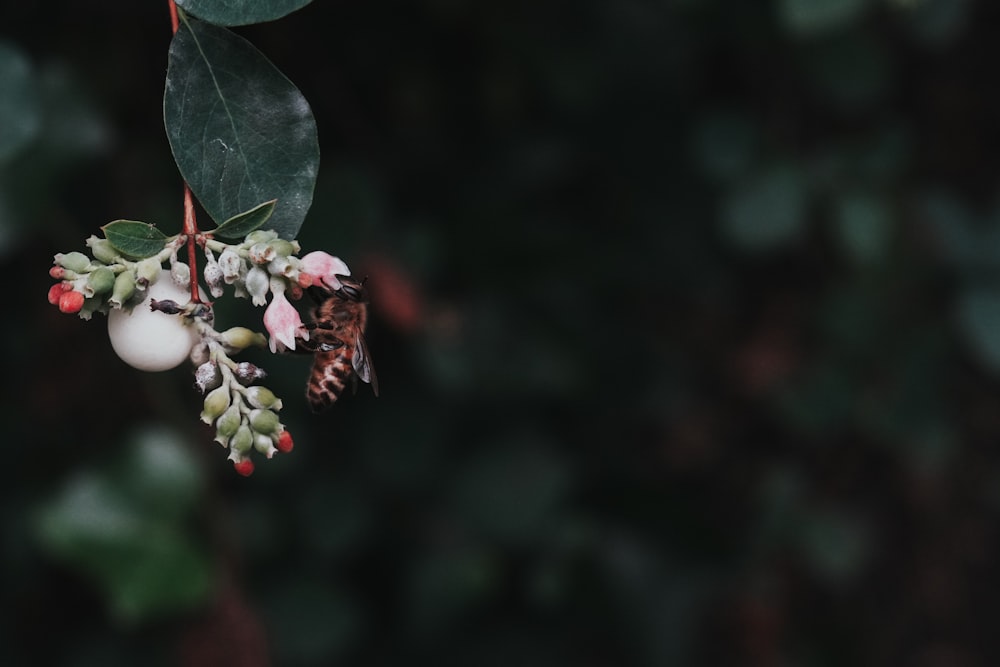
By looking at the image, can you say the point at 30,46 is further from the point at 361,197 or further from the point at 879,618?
the point at 879,618

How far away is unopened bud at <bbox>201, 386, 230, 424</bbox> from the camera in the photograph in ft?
2.27

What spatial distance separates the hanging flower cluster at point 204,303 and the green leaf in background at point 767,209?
1.29m

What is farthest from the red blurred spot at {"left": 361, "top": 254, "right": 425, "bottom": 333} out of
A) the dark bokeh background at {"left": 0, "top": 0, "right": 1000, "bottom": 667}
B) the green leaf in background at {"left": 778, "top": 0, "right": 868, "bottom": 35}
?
the green leaf in background at {"left": 778, "top": 0, "right": 868, "bottom": 35}

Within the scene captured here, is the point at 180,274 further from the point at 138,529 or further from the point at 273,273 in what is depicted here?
the point at 138,529

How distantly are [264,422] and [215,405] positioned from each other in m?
0.03

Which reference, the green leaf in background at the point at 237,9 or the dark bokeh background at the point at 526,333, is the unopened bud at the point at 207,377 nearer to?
the green leaf in background at the point at 237,9

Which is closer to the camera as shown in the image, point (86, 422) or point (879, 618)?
point (86, 422)

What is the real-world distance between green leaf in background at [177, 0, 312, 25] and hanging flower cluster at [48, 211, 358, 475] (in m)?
0.14

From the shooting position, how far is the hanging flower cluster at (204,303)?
0.68 meters

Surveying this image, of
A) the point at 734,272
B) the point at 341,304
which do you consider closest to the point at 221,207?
the point at 341,304

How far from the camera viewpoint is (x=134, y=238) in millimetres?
704

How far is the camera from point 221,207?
711 millimetres

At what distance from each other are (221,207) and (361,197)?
972 millimetres

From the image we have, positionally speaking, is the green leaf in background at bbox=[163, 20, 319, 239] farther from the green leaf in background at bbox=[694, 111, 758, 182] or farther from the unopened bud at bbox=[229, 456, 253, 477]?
the green leaf in background at bbox=[694, 111, 758, 182]
